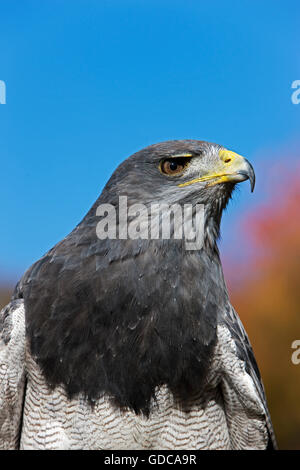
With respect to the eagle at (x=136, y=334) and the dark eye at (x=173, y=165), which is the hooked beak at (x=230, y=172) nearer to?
the eagle at (x=136, y=334)

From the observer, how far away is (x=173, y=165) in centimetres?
411

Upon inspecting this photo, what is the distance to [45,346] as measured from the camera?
3746mm

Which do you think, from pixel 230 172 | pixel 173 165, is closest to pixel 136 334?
pixel 173 165

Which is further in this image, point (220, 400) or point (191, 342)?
point (220, 400)

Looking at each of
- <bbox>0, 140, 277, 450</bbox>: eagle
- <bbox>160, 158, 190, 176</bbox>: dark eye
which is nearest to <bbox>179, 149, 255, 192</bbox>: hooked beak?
<bbox>0, 140, 277, 450</bbox>: eagle

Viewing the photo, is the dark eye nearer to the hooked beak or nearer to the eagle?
the eagle

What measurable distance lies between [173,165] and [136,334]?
4.63 feet

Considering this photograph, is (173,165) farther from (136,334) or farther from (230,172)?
(136,334)

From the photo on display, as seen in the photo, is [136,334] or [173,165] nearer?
[136,334]

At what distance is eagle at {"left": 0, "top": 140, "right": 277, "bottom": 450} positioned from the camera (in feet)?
12.2

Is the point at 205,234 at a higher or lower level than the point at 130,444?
higher
